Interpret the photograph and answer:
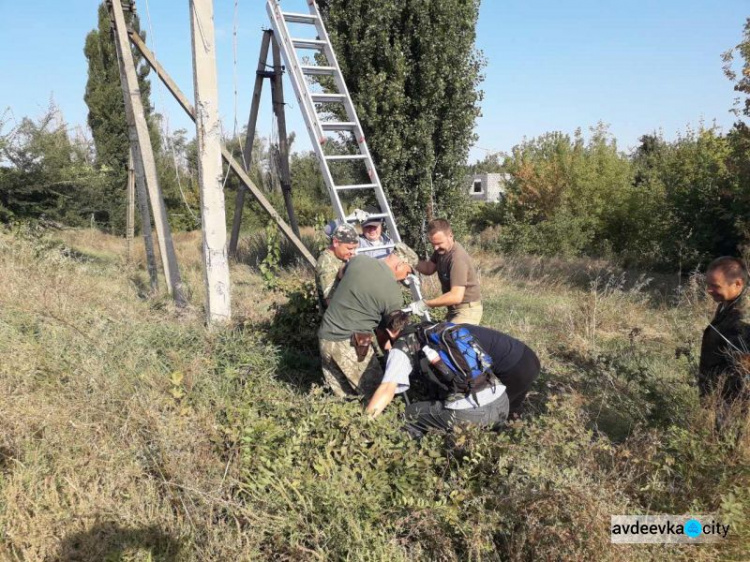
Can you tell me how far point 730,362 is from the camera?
3297mm

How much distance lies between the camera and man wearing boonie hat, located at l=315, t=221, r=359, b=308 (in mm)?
4367

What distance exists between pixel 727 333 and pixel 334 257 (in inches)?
115

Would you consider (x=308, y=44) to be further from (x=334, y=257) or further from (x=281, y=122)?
(x=334, y=257)

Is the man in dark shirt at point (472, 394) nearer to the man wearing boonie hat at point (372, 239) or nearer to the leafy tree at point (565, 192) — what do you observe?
the man wearing boonie hat at point (372, 239)

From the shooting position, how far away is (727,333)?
3.34 metres

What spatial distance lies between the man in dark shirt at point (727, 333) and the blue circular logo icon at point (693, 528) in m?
0.97

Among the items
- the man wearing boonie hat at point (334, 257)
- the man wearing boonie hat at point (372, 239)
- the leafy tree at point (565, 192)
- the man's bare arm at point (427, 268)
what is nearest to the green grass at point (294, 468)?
the man wearing boonie hat at point (334, 257)

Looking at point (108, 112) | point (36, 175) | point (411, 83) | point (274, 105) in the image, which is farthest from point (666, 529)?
point (108, 112)

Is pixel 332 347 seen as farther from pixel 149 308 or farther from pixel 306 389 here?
pixel 149 308

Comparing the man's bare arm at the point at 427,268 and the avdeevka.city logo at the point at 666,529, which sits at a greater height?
the man's bare arm at the point at 427,268

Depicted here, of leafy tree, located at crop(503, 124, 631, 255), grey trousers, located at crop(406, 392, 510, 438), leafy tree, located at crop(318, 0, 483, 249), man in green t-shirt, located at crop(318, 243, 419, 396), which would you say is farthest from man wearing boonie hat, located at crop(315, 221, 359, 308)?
leafy tree, located at crop(503, 124, 631, 255)

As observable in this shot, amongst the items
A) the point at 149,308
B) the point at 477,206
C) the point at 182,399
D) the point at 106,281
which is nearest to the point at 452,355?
the point at 182,399

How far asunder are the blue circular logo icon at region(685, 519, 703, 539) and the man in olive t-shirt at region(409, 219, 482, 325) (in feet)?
7.90

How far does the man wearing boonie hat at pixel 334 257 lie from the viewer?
4.37 m
